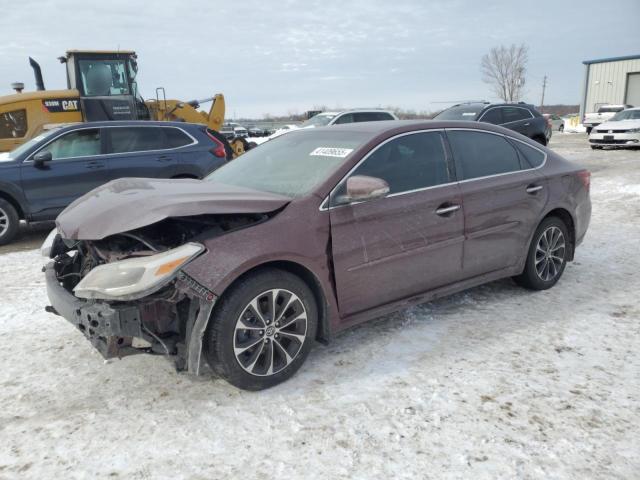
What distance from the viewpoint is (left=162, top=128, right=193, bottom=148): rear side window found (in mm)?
8379

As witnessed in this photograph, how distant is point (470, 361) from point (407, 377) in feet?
1.63

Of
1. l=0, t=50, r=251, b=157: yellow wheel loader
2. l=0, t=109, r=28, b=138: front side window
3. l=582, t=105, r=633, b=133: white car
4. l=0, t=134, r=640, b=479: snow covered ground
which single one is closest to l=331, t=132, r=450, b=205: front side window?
l=0, t=134, r=640, b=479: snow covered ground

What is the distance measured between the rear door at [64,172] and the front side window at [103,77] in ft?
17.8

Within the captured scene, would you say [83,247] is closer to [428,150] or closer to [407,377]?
[407,377]

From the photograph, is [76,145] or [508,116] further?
[508,116]

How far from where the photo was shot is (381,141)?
3764 mm

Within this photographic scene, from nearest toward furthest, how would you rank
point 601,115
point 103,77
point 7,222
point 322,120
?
point 7,222, point 103,77, point 322,120, point 601,115

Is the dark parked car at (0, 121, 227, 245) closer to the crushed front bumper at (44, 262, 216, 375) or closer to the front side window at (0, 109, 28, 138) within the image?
the front side window at (0, 109, 28, 138)

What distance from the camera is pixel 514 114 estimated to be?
45.6 ft

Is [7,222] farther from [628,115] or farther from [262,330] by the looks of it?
[628,115]

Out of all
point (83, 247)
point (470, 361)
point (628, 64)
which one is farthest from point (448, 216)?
point (628, 64)

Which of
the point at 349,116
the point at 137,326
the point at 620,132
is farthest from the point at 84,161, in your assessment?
the point at 620,132

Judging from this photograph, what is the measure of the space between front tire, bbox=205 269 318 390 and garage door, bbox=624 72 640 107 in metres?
45.1

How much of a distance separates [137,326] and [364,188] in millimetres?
1573
